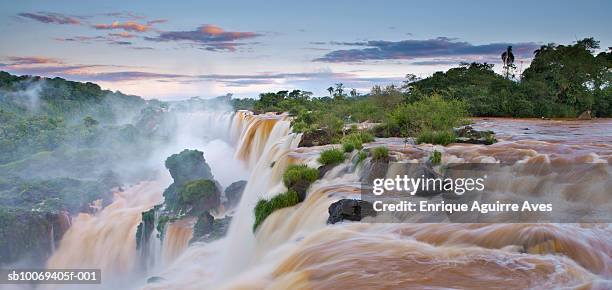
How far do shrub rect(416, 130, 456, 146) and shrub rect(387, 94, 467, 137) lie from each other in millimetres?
599

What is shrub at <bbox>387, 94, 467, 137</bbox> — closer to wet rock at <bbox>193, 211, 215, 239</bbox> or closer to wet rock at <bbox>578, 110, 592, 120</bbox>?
wet rock at <bbox>193, 211, 215, 239</bbox>

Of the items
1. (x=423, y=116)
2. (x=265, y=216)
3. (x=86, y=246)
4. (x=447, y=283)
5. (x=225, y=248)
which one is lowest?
(x=86, y=246)

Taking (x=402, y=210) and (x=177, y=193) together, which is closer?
(x=402, y=210)

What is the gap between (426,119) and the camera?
16.5 m

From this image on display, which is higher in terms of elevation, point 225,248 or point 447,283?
point 447,283

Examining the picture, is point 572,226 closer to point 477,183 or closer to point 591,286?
point 591,286

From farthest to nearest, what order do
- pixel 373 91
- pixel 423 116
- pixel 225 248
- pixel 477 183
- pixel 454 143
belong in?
1. pixel 373 91
2. pixel 423 116
3. pixel 454 143
4. pixel 225 248
5. pixel 477 183

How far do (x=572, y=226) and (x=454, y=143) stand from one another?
6.97 metres

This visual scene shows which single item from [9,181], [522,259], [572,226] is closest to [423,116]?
[572,226]

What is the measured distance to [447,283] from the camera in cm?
589

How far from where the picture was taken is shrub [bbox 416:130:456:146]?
47.0ft

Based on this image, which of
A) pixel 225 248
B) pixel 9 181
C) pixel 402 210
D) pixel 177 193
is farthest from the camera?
pixel 9 181

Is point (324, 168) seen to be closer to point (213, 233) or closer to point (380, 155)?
point (380, 155)

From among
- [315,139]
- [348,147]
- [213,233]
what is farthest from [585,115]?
[213,233]
